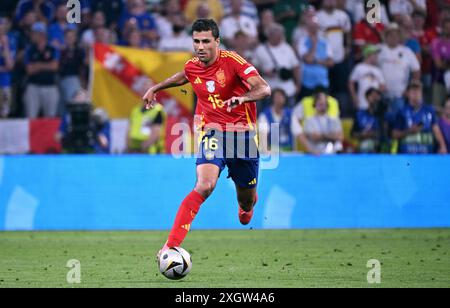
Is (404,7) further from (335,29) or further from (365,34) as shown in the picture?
(335,29)

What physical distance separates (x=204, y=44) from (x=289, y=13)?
31.2 feet

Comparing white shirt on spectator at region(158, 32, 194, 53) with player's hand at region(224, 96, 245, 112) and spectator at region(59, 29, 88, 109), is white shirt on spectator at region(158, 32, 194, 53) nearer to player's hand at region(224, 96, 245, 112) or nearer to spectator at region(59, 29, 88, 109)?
spectator at region(59, 29, 88, 109)

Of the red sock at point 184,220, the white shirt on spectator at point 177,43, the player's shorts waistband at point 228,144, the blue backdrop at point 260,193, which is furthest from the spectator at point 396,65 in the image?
the red sock at point 184,220

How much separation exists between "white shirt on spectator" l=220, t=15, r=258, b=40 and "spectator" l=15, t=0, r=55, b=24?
334 centimetres

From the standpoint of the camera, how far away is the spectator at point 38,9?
1933cm

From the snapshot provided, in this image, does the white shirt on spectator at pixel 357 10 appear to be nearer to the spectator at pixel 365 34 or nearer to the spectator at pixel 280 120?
the spectator at pixel 365 34

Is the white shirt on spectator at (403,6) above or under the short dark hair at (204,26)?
above

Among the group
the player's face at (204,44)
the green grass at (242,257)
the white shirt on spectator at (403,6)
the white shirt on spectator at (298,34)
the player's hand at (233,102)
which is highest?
the white shirt on spectator at (403,6)

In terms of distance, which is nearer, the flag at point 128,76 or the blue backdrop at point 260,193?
the blue backdrop at point 260,193

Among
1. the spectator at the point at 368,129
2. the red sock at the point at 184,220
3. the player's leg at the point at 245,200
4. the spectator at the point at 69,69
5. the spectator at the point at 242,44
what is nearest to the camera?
the red sock at the point at 184,220

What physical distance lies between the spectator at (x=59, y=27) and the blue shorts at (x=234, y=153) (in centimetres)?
874

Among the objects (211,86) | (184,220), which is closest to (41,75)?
(211,86)

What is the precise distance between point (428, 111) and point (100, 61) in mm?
6033

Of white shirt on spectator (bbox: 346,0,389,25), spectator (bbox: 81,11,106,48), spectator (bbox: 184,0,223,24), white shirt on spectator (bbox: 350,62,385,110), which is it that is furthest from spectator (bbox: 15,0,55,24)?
white shirt on spectator (bbox: 350,62,385,110)
